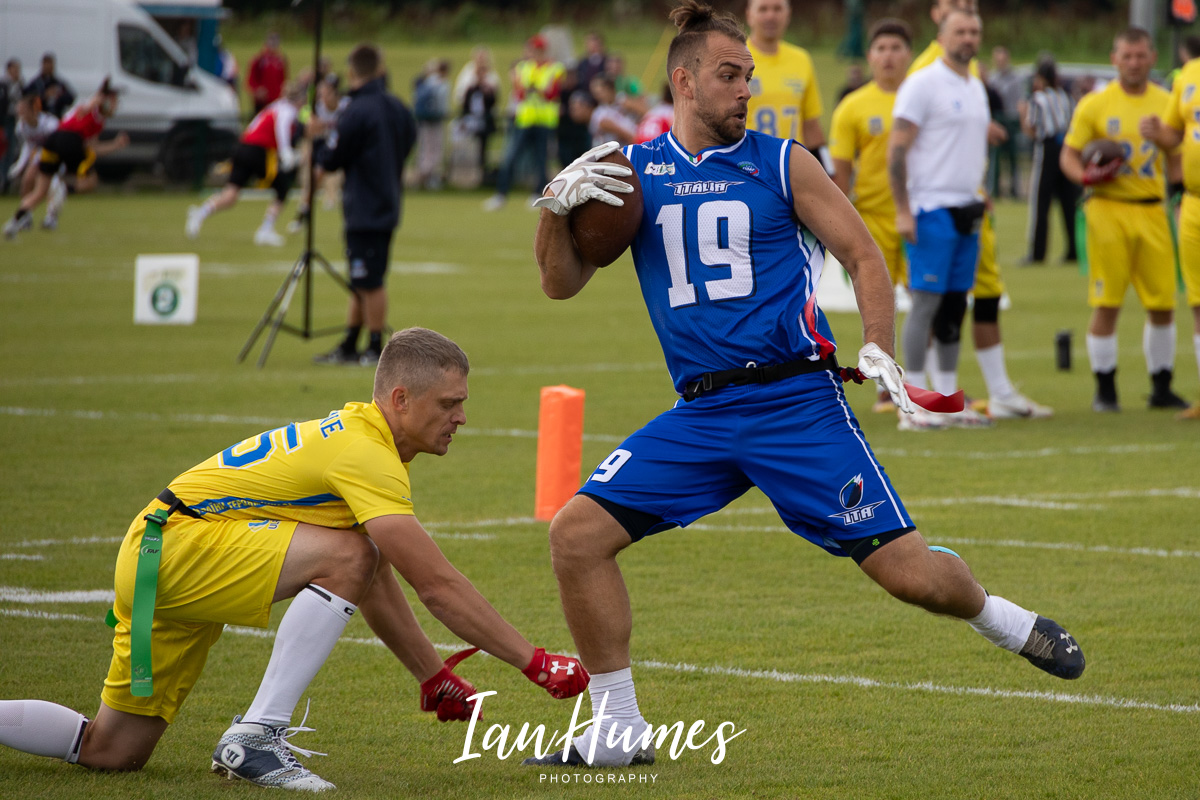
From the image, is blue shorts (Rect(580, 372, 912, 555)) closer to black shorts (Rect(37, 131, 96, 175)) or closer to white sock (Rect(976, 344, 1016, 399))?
white sock (Rect(976, 344, 1016, 399))

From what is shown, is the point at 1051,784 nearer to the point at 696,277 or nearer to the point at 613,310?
the point at 696,277

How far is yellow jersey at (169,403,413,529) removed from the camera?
4.38 metres

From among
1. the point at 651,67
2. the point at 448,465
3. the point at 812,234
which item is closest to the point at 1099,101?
the point at 448,465

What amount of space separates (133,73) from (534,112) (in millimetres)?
7886

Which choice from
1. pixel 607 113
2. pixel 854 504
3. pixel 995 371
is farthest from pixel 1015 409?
pixel 607 113

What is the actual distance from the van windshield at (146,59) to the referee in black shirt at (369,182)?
19893 millimetres

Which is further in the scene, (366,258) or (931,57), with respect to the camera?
(366,258)

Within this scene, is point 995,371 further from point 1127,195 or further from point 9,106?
point 9,106

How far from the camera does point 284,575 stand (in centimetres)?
445

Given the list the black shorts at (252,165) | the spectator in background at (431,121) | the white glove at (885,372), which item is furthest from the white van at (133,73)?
the white glove at (885,372)

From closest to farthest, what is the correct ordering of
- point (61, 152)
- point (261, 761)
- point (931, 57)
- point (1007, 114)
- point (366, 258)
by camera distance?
point (261, 761), point (931, 57), point (366, 258), point (61, 152), point (1007, 114)

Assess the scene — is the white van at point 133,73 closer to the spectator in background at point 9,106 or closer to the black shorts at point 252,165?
the spectator in background at point 9,106

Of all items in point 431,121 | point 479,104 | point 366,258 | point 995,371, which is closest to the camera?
point 995,371

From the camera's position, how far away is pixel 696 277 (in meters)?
4.80
